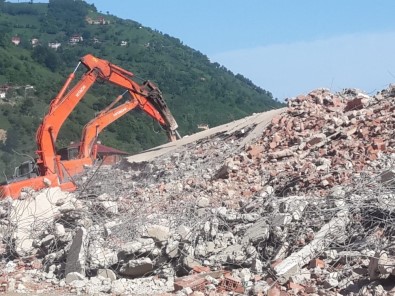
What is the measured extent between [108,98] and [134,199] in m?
44.6

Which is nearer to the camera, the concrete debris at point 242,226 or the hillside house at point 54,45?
the concrete debris at point 242,226

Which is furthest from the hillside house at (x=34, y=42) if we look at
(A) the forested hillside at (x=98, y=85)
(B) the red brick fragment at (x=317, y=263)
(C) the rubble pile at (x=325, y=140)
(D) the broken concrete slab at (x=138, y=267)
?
(B) the red brick fragment at (x=317, y=263)

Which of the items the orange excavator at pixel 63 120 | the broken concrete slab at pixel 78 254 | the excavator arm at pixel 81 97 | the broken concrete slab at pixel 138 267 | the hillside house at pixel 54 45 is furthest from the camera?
the hillside house at pixel 54 45

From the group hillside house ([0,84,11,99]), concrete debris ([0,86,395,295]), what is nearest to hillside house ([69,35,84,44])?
hillside house ([0,84,11,99])

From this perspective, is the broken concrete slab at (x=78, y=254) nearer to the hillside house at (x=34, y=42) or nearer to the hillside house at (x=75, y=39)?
the hillside house at (x=34, y=42)

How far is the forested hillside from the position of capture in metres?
49.7

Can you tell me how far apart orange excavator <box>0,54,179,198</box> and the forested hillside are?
374 centimetres

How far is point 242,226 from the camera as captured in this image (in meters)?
9.00

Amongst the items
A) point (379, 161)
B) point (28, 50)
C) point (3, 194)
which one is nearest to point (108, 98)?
point (28, 50)

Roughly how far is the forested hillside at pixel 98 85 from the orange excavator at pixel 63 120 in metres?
3.74

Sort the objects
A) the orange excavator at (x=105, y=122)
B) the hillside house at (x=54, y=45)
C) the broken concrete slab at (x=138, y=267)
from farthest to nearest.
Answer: the hillside house at (x=54, y=45) < the orange excavator at (x=105, y=122) < the broken concrete slab at (x=138, y=267)

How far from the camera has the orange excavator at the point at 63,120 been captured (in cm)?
1473

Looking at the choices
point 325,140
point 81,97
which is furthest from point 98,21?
point 325,140

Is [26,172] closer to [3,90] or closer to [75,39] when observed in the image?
[3,90]
